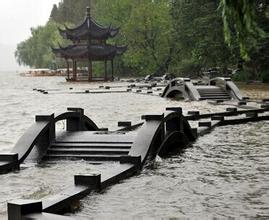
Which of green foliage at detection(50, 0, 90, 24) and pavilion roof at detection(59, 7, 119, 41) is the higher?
green foliage at detection(50, 0, 90, 24)

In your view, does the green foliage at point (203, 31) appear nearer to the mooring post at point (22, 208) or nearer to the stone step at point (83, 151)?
the stone step at point (83, 151)

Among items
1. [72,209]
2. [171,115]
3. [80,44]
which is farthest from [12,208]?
[80,44]

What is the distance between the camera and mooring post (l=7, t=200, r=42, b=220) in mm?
5598

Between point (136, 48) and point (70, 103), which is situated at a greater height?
point (136, 48)

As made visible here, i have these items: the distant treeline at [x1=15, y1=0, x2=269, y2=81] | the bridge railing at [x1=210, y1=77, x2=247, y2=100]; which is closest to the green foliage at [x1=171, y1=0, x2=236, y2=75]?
the distant treeline at [x1=15, y1=0, x2=269, y2=81]

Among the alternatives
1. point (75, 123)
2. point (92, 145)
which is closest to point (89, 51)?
point (75, 123)

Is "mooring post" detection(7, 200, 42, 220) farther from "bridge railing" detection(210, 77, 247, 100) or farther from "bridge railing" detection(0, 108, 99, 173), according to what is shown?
"bridge railing" detection(210, 77, 247, 100)

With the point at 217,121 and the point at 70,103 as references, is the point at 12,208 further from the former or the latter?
the point at 70,103

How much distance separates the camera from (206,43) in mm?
40562

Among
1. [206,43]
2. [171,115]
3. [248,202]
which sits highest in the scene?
[206,43]

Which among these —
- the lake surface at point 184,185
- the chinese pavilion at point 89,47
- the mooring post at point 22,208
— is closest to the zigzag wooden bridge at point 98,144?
the lake surface at point 184,185

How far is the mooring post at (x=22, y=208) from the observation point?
18.4ft

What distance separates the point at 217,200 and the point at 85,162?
11.9 ft

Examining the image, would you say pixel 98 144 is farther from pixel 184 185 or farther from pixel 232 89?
pixel 232 89
